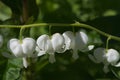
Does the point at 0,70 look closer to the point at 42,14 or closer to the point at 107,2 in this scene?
the point at 42,14

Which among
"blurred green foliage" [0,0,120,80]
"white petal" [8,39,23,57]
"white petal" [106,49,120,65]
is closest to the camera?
"white petal" [8,39,23,57]

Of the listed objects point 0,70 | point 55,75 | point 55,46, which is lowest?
point 55,75

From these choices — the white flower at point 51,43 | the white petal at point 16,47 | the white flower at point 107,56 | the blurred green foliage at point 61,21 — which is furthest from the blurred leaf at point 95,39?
the white petal at point 16,47

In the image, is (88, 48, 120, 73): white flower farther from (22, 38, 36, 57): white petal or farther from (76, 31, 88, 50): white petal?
(22, 38, 36, 57): white petal

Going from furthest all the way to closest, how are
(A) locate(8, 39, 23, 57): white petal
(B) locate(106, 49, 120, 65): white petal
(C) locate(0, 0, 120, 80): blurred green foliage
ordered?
(C) locate(0, 0, 120, 80): blurred green foliage < (B) locate(106, 49, 120, 65): white petal < (A) locate(8, 39, 23, 57): white petal

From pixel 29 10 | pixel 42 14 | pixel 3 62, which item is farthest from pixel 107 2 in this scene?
pixel 3 62

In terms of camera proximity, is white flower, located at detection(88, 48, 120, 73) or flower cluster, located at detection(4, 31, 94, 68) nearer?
flower cluster, located at detection(4, 31, 94, 68)

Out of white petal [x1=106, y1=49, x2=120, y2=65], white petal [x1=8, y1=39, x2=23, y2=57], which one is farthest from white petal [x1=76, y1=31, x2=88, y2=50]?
white petal [x1=8, y1=39, x2=23, y2=57]
